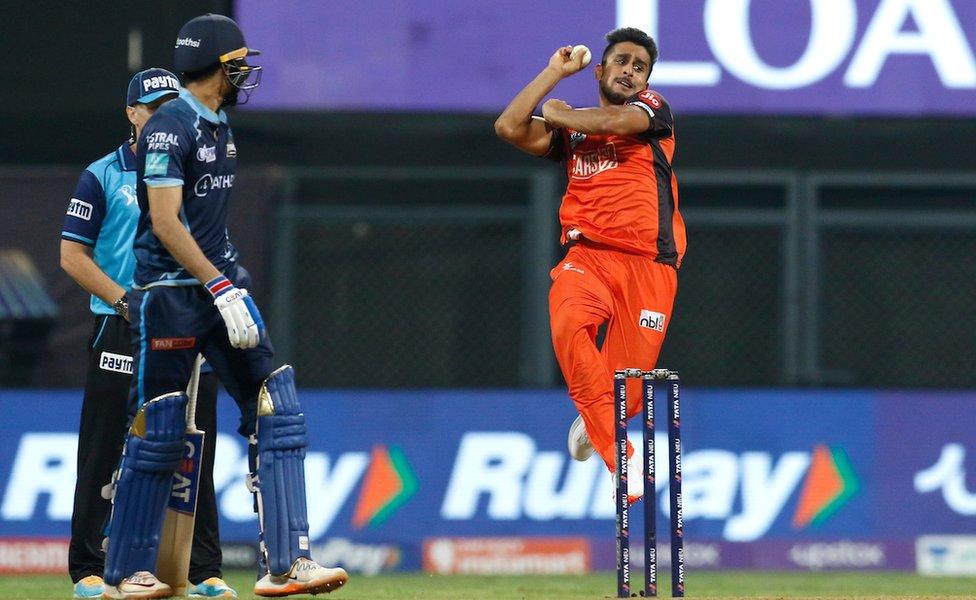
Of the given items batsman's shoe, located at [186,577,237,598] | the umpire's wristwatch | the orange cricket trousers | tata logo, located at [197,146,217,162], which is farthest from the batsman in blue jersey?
the orange cricket trousers

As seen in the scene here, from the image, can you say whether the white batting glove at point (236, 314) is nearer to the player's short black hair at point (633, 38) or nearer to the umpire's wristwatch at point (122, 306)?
the umpire's wristwatch at point (122, 306)

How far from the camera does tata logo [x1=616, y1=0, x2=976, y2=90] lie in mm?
10367

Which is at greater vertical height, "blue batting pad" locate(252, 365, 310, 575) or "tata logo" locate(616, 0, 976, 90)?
"tata logo" locate(616, 0, 976, 90)

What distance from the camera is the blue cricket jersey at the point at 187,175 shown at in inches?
226

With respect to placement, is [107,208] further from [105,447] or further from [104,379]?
[105,447]

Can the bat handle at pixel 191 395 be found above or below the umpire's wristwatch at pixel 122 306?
below

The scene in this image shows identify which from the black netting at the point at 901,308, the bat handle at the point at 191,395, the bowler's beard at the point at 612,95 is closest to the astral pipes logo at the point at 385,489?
the black netting at the point at 901,308

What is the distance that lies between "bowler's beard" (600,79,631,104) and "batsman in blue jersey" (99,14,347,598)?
166 centimetres

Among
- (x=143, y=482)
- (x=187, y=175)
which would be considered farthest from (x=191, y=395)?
(x=187, y=175)

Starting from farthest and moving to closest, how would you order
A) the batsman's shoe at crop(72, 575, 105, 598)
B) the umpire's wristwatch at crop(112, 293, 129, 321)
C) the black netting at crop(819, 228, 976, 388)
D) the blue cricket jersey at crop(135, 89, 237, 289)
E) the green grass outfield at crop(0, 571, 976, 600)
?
the black netting at crop(819, 228, 976, 388) → the green grass outfield at crop(0, 571, 976, 600) → the umpire's wristwatch at crop(112, 293, 129, 321) → the batsman's shoe at crop(72, 575, 105, 598) → the blue cricket jersey at crop(135, 89, 237, 289)

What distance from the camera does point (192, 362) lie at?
595cm

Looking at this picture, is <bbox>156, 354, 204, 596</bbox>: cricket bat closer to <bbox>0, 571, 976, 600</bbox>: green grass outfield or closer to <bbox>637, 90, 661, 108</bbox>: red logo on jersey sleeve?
<bbox>0, 571, 976, 600</bbox>: green grass outfield

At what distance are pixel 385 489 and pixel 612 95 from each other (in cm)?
376

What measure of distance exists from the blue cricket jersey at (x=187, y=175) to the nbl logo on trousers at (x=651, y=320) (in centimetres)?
178
